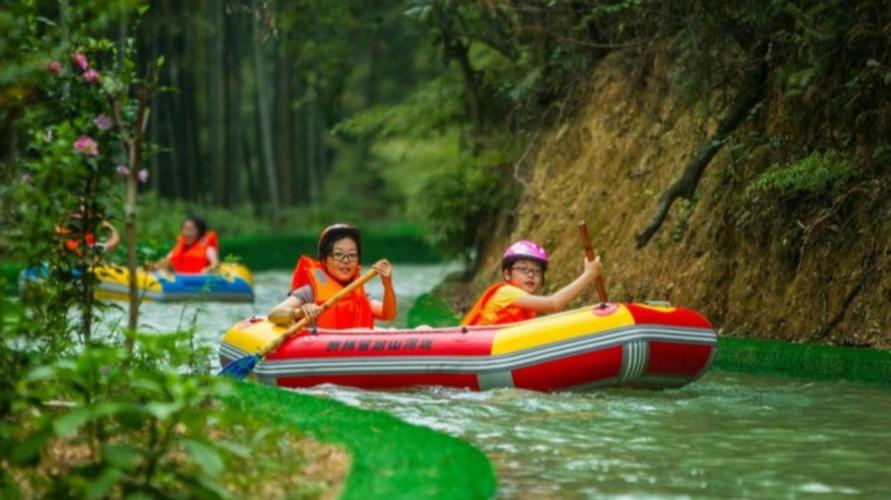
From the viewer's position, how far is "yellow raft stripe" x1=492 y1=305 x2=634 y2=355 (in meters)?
11.3

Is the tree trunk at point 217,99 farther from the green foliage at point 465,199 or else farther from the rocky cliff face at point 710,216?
the rocky cliff face at point 710,216

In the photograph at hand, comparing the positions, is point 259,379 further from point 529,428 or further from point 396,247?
point 396,247

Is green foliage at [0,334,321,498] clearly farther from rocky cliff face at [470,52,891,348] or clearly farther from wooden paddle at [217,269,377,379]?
rocky cliff face at [470,52,891,348]

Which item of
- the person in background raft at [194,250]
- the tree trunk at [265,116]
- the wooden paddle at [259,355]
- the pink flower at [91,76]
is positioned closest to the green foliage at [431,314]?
the person in background raft at [194,250]

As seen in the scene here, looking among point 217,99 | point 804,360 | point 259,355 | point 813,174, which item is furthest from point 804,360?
point 217,99

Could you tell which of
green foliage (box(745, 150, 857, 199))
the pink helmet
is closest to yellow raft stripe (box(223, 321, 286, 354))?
the pink helmet

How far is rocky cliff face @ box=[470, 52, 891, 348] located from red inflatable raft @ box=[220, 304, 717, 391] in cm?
211

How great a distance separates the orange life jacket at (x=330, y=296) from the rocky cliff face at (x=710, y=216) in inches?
124

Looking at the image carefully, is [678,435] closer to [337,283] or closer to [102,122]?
[102,122]

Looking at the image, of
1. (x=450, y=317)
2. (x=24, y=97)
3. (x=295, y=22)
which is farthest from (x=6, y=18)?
(x=295, y=22)

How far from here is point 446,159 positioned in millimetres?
24266

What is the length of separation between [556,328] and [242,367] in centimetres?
229

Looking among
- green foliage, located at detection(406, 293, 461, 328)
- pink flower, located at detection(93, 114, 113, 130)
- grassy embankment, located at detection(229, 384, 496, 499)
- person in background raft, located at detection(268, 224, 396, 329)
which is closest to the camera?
grassy embankment, located at detection(229, 384, 496, 499)

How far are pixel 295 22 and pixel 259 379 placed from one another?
12.5 metres
